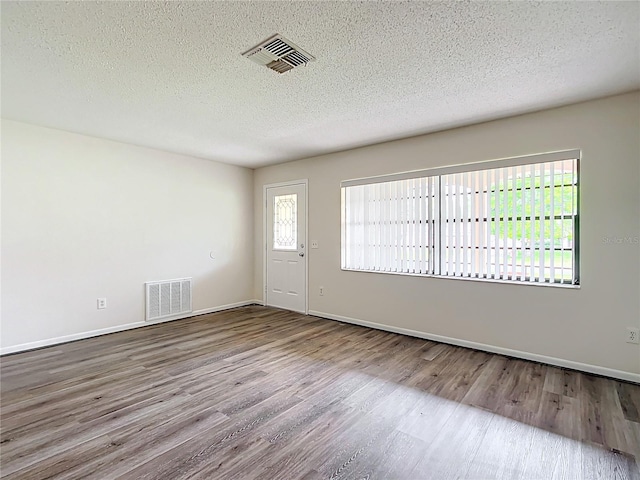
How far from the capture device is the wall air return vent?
15.0 feet

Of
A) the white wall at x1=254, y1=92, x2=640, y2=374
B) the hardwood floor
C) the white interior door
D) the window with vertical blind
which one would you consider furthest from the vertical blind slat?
the hardwood floor

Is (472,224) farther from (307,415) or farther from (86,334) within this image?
(86,334)

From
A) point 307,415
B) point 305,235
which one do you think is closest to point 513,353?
point 307,415

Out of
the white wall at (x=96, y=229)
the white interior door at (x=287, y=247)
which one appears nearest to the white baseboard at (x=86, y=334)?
the white wall at (x=96, y=229)

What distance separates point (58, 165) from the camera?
12.4ft

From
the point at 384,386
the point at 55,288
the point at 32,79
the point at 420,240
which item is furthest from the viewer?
the point at 420,240

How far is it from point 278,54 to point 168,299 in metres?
3.91

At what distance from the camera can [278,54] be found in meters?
2.19

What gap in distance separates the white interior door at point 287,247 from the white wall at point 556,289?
1169 millimetres

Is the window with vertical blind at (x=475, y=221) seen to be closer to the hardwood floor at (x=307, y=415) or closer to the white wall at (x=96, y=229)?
the hardwood floor at (x=307, y=415)

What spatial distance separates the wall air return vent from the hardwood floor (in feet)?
3.39

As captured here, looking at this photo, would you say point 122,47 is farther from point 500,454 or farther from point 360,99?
point 500,454

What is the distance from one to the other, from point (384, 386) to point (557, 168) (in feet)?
8.76

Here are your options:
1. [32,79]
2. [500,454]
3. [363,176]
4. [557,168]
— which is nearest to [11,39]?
[32,79]
